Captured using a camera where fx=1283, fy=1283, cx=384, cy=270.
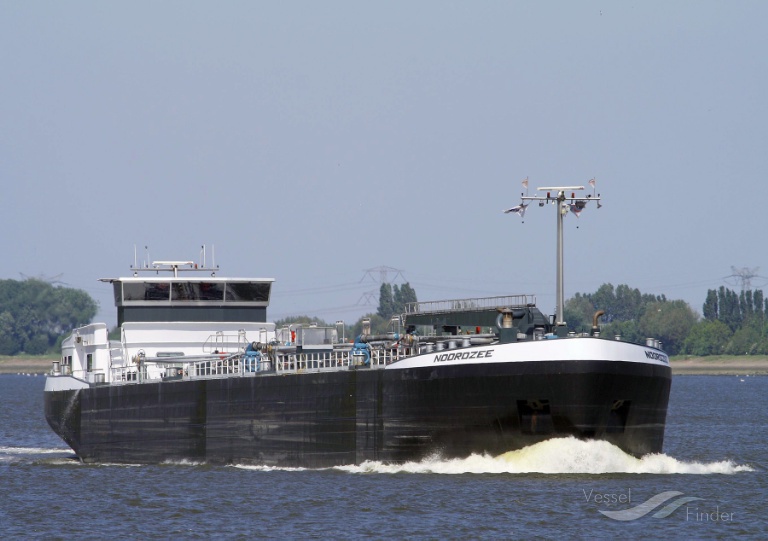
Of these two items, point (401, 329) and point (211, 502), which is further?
point (401, 329)

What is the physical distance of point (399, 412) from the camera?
38.8 meters

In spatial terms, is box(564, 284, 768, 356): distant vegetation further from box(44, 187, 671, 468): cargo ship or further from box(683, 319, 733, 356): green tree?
box(44, 187, 671, 468): cargo ship

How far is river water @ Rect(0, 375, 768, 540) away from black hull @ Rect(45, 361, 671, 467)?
554 millimetres

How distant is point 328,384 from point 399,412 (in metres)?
3.16

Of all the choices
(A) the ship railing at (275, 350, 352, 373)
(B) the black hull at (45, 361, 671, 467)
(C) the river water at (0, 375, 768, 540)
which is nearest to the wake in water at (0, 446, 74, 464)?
(C) the river water at (0, 375, 768, 540)

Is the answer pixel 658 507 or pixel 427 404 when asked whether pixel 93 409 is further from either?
pixel 658 507

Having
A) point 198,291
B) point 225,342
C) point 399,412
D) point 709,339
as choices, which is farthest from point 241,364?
point 709,339

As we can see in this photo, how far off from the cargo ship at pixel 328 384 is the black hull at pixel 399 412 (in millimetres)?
46

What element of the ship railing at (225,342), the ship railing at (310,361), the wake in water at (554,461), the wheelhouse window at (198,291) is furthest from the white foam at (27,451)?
the wake in water at (554,461)

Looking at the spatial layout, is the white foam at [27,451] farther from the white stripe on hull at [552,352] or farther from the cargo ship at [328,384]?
the white stripe on hull at [552,352]

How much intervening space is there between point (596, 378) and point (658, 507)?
4.14 metres

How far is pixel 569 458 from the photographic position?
36844 millimetres

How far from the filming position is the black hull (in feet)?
120

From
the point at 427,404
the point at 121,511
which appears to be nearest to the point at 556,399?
the point at 427,404
